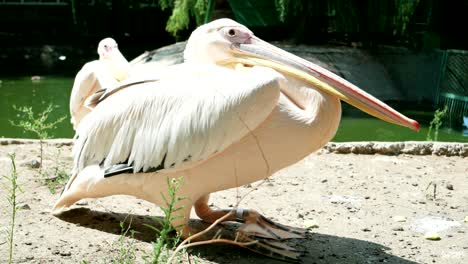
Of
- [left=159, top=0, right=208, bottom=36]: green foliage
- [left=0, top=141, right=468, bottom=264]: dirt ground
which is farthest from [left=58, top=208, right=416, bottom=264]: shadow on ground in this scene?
[left=159, top=0, right=208, bottom=36]: green foliage

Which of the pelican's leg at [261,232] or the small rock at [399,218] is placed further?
the small rock at [399,218]

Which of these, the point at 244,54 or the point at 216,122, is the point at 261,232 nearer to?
the point at 216,122

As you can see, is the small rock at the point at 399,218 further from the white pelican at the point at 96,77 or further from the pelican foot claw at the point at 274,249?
the white pelican at the point at 96,77

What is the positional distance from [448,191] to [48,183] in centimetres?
259

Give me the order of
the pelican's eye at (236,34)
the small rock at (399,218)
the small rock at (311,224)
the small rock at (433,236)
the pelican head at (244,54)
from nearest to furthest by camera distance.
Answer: the pelican head at (244,54) → the pelican's eye at (236,34) → the small rock at (433,236) → the small rock at (311,224) → the small rock at (399,218)

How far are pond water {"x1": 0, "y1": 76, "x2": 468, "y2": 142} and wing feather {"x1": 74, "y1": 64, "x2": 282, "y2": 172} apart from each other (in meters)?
3.18

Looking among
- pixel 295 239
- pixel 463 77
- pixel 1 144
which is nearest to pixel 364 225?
pixel 295 239

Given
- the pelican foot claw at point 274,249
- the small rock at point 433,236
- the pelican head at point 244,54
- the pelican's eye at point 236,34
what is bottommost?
the small rock at point 433,236

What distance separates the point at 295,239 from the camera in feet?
10.9

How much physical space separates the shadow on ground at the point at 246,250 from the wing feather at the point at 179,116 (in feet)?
1.22

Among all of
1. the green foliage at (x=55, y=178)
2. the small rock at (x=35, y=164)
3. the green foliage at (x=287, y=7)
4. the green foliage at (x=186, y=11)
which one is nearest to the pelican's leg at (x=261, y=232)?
the green foliage at (x=55, y=178)

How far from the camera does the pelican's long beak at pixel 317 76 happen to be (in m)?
2.85

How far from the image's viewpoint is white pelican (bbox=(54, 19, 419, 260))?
2.78 metres

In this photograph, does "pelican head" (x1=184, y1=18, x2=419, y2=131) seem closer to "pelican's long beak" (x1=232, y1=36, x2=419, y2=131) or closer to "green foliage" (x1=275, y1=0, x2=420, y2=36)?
"pelican's long beak" (x1=232, y1=36, x2=419, y2=131)
